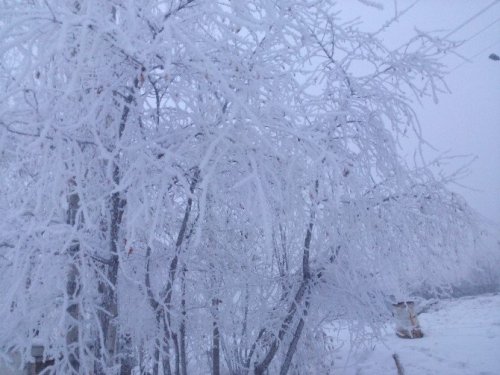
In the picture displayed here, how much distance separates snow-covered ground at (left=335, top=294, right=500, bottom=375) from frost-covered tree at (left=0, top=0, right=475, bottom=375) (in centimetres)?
227

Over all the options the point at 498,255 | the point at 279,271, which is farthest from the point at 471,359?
the point at 279,271

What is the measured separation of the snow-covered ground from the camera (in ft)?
23.6

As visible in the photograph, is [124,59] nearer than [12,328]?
Yes

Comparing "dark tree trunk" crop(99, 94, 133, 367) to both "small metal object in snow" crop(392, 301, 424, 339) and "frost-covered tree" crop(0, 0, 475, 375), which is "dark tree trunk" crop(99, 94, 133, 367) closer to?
"frost-covered tree" crop(0, 0, 475, 375)

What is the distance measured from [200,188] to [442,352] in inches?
296

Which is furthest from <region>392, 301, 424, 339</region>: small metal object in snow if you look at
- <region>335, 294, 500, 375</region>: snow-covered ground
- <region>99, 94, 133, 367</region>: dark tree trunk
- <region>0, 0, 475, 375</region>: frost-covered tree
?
<region>99, 94, 133, 367</region>: dark tree trunk

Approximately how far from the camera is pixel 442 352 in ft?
26.5

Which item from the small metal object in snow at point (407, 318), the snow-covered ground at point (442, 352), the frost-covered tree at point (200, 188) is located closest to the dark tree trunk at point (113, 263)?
the frost-covered tree at point (200, 188)

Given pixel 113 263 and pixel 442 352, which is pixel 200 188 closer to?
pixel 113 263

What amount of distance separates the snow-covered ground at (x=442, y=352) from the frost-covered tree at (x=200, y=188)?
7.46ft

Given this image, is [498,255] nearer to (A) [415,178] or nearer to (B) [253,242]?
(A) [415,178]

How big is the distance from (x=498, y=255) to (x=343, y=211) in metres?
1.92

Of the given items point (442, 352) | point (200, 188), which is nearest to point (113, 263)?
point (200, 188)

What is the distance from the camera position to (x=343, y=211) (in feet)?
11.1
